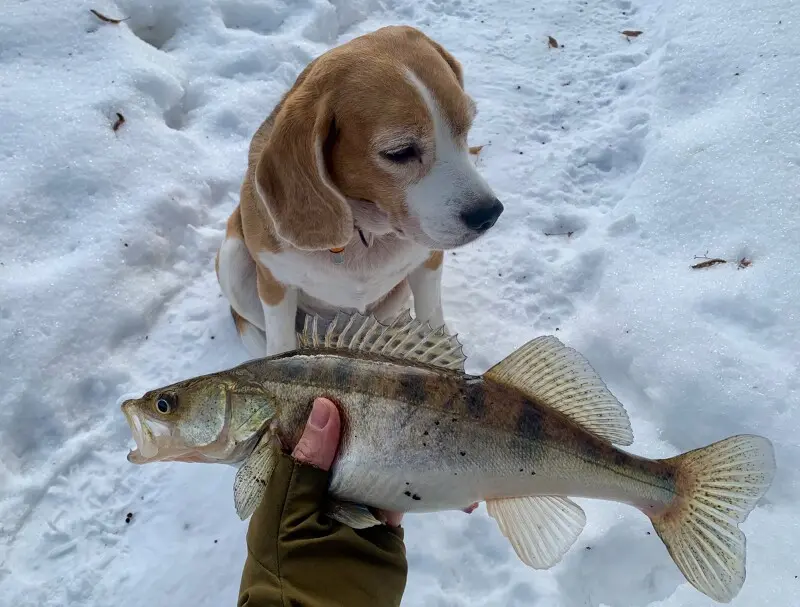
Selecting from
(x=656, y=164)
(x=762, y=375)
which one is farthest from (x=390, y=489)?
(x=656, y=164)

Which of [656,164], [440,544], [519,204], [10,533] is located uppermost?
[656,164]

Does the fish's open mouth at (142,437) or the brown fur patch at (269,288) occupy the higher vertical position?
the fish's open mouth at (142,437)

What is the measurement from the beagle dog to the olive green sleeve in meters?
0.77

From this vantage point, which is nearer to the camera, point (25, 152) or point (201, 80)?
point (25, 152)

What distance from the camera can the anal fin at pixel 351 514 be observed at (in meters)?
1.55

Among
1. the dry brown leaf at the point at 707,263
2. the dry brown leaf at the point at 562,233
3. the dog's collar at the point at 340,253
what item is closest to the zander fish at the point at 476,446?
the dog's collar at the point at 340,253

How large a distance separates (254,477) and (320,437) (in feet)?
0.69

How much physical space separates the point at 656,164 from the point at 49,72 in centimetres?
388

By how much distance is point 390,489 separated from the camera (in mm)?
1592

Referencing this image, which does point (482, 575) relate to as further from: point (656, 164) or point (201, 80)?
point (201, 80)

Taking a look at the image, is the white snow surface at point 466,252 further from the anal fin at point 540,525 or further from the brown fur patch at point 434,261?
the anal fin at point 540,525

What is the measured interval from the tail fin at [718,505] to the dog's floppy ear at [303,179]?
138 centimetres

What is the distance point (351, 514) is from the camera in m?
1.58

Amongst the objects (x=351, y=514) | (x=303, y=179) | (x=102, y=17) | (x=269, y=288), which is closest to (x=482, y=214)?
(x=303, y=179)
